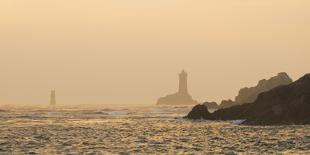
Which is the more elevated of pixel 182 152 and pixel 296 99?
pixel 296 99

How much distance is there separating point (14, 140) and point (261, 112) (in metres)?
54.3

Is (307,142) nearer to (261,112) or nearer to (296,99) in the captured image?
(296,99)

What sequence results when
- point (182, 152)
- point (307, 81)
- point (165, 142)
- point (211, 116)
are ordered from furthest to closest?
point (211, 116)
point (307, 81)
point (165, 142)
point (182, 152)

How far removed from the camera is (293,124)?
3497 inches

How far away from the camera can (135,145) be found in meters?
53.1

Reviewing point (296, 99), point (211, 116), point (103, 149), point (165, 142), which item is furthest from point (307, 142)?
point (211, 116)

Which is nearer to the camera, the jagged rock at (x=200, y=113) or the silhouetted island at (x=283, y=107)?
the silhouetted island at (x=283, y=107)

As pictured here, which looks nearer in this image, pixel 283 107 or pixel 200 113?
pixel 283 107

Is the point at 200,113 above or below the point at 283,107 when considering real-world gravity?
below

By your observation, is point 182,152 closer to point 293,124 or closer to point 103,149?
point 103,149

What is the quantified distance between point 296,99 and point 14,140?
2073 inches

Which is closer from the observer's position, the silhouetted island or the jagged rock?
the silhouetted island

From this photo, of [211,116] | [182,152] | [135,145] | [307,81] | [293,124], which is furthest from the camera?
[211,116]

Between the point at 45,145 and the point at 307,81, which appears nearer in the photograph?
the point at 45,145
